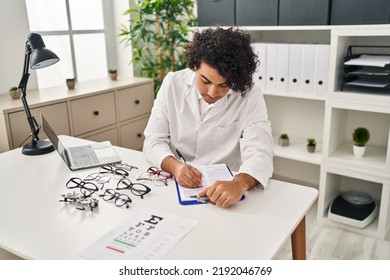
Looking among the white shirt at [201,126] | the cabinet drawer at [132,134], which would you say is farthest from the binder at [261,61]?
the cabinet drawer at [132,134]

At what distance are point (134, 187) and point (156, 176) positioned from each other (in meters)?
0.13

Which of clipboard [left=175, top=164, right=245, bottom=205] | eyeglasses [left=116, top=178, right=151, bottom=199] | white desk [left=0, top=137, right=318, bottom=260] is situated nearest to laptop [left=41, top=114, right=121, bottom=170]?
white desk [left=0, top=137, right=318, bottom=260]

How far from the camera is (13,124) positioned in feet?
7.12

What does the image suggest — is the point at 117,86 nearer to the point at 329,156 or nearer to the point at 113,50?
the point at 113,50

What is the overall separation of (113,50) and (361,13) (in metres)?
2.11

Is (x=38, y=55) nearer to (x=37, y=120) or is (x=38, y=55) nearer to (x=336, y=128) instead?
(x=37, y=120)

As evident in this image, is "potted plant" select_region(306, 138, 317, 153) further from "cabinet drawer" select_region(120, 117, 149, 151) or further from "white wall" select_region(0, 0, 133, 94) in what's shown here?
"white wall" select_region(0, 0, 133, 94)

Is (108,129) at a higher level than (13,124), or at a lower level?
lower

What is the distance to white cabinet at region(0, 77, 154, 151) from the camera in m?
2.20

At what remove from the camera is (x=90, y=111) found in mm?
2611

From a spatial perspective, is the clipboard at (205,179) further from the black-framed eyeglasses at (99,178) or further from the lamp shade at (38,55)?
the lamp shade at (38,55)

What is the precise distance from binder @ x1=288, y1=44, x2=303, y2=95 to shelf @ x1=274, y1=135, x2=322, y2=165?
0.43 metres

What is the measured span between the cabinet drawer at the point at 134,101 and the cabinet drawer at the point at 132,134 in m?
0.06

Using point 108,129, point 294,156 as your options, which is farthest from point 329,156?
point 108,129
